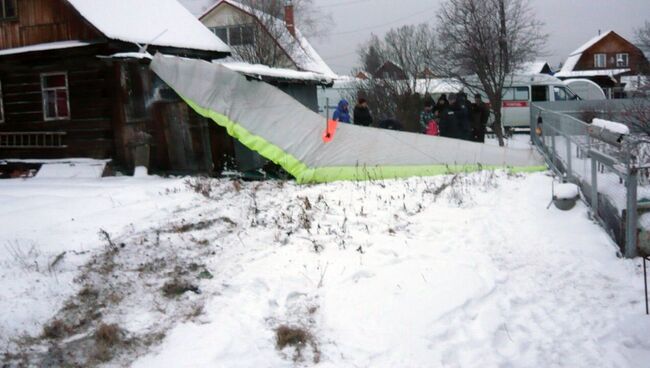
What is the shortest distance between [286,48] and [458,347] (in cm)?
2574

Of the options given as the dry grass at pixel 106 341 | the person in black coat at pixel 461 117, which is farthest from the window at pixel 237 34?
the dry grass at pixel 106 341

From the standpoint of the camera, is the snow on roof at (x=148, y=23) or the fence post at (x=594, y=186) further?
the snow on roof at (x=148, y=23)

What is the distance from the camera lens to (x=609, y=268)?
16.9 ft

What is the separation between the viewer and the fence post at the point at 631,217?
202 inches

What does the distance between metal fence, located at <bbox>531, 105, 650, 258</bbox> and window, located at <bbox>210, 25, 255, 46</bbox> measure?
21668 mm

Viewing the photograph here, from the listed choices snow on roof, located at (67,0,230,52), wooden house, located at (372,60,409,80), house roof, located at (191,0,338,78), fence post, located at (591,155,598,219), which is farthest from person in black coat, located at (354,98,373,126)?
house roof, located at (191,0,338,78)

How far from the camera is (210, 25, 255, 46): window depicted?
27688 mm

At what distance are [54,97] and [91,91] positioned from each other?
1346 mm

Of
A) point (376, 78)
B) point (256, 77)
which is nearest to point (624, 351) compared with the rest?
point (256, 77)

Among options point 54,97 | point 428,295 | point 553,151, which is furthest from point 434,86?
point 428,295

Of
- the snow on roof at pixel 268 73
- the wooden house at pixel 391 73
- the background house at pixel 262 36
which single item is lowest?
the snow on roof at pixel 268 73

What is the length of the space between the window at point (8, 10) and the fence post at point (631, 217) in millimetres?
12408

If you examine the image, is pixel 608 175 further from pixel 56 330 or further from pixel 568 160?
pixel 56 330

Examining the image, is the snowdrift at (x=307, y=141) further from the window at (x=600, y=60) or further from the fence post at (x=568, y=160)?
the window at (x=600, y=60)
